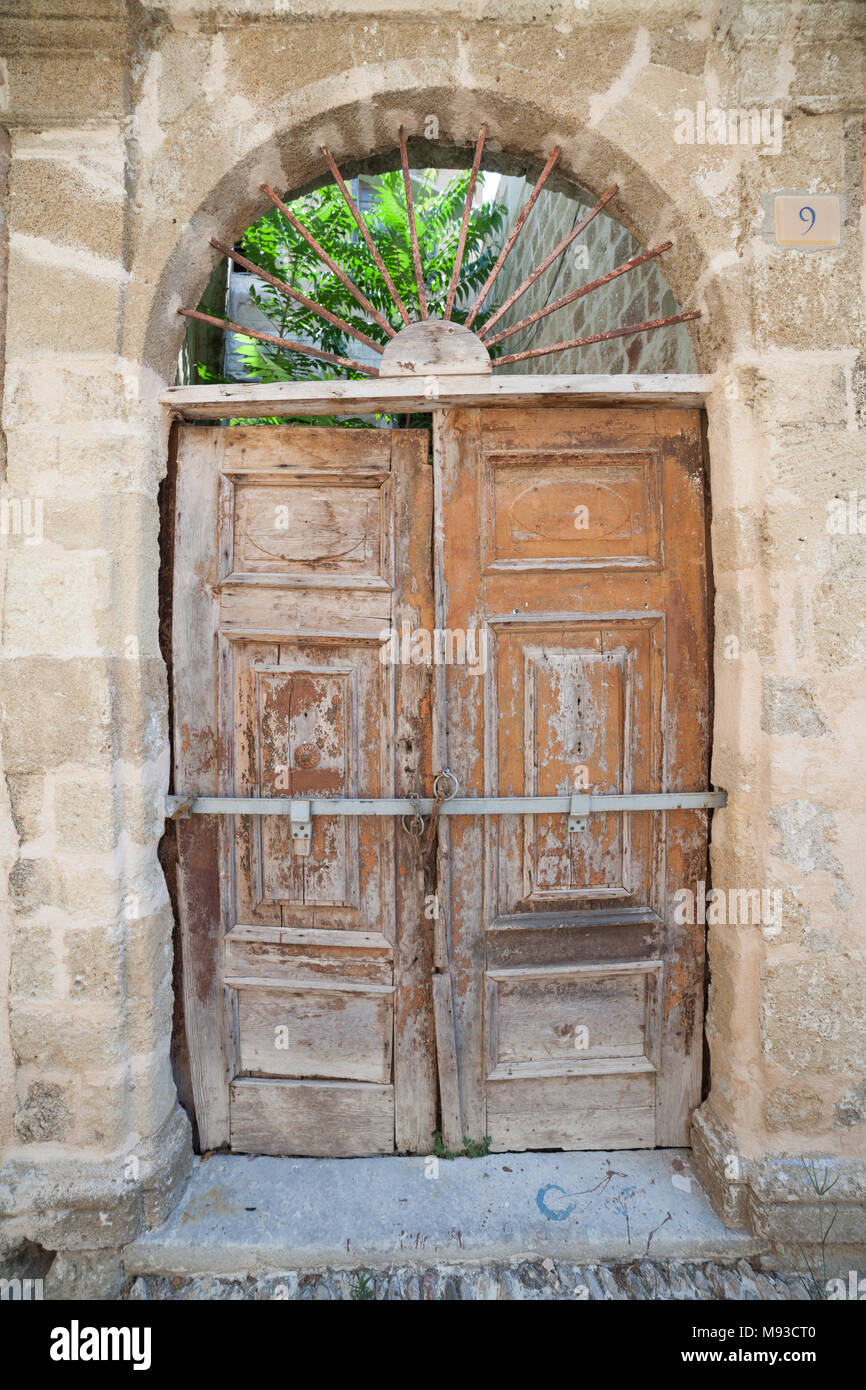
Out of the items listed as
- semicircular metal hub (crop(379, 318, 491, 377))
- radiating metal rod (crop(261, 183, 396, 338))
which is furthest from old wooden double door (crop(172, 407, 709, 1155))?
radiating metal rod (crop(261, 183, 396, 338))

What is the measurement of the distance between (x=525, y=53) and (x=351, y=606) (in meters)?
1.76

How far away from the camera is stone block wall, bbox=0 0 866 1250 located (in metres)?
2.08

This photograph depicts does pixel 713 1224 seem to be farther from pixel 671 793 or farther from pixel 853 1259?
pixel 671 793

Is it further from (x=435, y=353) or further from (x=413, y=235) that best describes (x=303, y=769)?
(x=413, y=235)

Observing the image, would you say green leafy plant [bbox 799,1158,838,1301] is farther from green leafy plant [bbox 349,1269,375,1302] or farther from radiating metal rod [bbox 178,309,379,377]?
radiating metal rod [bbox 178,309,379,377]

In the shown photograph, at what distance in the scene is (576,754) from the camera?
7.71 ft

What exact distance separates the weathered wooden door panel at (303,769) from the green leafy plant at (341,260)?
2.73 m

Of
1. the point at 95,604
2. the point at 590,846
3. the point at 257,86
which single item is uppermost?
the point at 257,86

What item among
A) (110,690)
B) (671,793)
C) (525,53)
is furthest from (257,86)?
(671,793)

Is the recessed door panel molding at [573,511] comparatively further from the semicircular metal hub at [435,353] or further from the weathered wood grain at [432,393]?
the semicircular metal hub at [435,353]

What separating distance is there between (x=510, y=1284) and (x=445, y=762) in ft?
5.03

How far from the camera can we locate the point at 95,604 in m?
2.09
